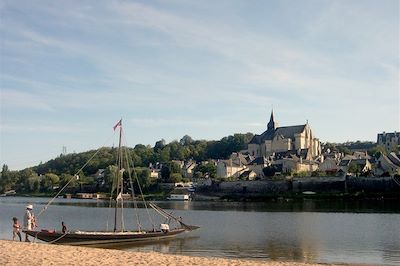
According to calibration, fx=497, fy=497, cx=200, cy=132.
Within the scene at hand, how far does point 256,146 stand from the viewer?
129250mm

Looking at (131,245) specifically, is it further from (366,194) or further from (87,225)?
(366,194)

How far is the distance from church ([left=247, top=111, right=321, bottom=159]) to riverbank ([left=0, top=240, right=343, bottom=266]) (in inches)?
3748

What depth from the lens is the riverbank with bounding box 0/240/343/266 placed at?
18078mm

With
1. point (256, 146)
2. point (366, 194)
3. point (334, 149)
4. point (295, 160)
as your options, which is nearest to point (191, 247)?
point (366, 194)

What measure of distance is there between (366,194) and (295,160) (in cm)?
2631

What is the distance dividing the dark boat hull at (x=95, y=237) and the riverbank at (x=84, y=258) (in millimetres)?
4335

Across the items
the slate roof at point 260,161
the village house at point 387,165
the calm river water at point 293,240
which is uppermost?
the slate roof at point 260,161

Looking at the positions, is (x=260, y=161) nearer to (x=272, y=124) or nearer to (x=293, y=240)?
(x=272, y=124)

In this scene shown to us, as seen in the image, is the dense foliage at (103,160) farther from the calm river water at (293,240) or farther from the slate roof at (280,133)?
the calm river water at (293,240)

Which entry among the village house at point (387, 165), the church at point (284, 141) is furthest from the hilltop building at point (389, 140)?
the village house at point (387, 165)

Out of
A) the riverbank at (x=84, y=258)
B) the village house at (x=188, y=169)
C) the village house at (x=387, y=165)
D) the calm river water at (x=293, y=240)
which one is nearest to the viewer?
the riverbank at (x=84, y=258)

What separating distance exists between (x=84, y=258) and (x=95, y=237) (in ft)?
26.3

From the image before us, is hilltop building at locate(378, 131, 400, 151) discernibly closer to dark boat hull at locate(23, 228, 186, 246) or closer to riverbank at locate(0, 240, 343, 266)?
dark boat hull at locate(23, 228, 186, 246)

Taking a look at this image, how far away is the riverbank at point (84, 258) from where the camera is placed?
18.1 metres
